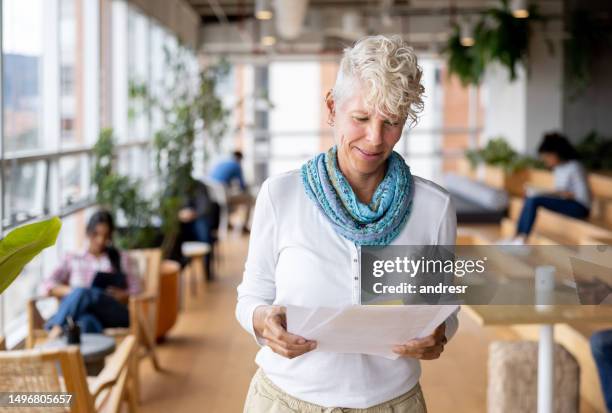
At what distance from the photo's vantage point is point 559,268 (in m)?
2.14

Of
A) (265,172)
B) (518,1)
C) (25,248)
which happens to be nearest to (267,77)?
(265,172)

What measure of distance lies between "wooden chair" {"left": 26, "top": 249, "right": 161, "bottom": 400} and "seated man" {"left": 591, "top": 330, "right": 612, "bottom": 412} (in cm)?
231

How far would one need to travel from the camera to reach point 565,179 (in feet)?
27.3

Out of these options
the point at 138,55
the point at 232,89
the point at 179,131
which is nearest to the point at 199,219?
the point at 179,131

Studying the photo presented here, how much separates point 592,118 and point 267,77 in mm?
7913

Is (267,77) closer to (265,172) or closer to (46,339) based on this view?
(265,172)

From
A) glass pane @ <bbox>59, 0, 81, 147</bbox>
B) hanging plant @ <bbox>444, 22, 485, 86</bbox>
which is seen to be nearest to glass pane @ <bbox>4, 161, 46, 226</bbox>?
glass pane @ <bbox>59, 0, 81, 147</bbox>

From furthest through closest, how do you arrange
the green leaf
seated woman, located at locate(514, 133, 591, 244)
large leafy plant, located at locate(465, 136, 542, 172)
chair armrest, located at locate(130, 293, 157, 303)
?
large leafy plant, located at locate(465, 136, 542, 172) < seated woman, located at locate(514, 133, 591, 244) < chair armrest, located at locate(130, 293, 157, 303) < the green leaf

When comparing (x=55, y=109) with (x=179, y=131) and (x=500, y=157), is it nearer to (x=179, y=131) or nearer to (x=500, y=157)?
(x=179, y=131)

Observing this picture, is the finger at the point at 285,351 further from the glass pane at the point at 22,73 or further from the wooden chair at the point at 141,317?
the glass pane at the point at 22,73

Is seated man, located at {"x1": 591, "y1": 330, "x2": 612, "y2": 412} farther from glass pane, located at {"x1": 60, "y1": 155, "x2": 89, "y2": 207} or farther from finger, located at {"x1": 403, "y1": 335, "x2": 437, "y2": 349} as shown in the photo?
glass pane, located at {"x1": 60, "y1": 155, "x2": 89, "y2": 207}

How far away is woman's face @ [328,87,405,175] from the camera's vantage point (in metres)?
1.69

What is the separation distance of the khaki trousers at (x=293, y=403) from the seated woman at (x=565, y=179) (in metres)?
6.46

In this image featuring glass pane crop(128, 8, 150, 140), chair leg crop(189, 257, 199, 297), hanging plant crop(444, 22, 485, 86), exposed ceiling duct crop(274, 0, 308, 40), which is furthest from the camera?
hanging plant crop(444, 22, 485, 86)
